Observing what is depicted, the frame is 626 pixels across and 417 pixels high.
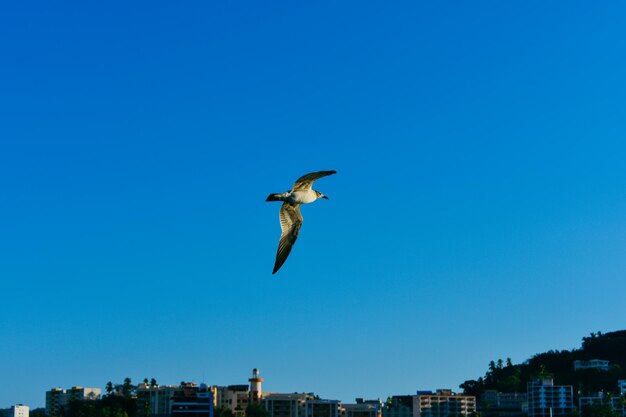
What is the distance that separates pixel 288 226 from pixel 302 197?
1.07 m

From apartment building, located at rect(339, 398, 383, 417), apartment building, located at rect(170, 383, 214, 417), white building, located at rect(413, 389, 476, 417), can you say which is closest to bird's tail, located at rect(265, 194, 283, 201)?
apartment building, located at rect(170, 383, 214, 417)

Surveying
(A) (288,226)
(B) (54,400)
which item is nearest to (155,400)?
(B) (54,400)

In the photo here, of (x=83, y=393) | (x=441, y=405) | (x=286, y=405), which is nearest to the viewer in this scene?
(x=286, y=405)

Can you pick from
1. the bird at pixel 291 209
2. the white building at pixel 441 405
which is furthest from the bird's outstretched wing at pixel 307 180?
the white building at pixel 441 405

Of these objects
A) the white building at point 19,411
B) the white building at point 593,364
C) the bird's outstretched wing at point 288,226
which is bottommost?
the white building at point 19,411

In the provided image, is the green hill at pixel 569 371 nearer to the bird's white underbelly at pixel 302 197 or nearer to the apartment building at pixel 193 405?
the apartment building at pixel 193 405

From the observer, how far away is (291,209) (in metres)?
17.4

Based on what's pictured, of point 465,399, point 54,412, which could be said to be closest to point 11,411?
point 54,412

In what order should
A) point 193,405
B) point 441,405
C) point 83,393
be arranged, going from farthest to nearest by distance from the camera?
Result: point 83,393 < point 441,405 < point 193,405

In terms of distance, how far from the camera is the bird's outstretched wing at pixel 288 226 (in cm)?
1722

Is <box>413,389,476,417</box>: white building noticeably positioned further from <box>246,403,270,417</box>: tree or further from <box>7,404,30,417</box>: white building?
<box>7,404,30,417</box>: white building

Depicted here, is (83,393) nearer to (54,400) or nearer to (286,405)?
(54,400)

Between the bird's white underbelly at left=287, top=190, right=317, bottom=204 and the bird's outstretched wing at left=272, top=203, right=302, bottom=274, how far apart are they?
1.30 feet

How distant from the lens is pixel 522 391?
136m
